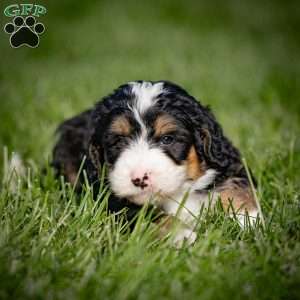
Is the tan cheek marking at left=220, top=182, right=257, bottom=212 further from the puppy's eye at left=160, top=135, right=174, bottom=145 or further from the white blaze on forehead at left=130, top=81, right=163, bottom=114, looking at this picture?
the white blaze on forehead at left=130, top=81, right=163, bottom=114

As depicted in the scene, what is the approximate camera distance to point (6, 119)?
7719 mm

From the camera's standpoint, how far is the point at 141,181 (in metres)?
3.63

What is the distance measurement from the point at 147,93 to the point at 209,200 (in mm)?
Answer: 841

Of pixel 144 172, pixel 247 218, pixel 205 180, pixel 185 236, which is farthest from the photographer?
pixel 205 180

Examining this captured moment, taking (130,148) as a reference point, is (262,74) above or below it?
above

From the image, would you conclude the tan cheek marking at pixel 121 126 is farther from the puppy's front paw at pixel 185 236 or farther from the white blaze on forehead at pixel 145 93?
the puppy's front paw at pixel 185 236

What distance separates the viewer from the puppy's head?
373cm

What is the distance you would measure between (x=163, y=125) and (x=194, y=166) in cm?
38

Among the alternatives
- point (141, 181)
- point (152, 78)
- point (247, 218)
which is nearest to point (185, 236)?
point (247, 218)

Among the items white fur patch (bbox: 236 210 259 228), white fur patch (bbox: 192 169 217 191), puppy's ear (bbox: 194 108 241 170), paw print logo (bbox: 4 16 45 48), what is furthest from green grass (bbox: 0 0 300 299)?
paw print logo (bbox: 4 16 45 48)

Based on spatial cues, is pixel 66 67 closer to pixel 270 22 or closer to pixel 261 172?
pixel 270 22

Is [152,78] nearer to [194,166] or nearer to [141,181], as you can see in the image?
[194,166]

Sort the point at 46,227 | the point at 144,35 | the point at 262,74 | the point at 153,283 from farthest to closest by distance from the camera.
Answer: the point at 144,35 → the point at 262,74 → the point at 46,227 → the point at 153,283

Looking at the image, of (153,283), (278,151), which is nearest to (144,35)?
(278,151)
